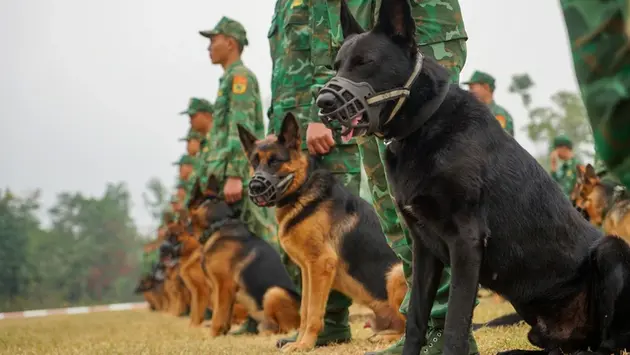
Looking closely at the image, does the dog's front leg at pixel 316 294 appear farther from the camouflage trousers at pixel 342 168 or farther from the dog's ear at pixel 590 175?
the dog's ear at pixel 590 175

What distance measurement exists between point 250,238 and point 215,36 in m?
2.38

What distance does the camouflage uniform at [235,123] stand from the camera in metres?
8.17

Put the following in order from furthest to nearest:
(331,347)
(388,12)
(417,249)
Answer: (331,347)
(417,249)
(388,12)

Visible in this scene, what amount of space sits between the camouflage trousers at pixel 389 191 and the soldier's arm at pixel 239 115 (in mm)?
3935

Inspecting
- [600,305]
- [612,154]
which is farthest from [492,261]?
[612,154]

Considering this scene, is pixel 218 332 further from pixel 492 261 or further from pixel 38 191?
pixel 38 191

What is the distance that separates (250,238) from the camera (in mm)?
8773

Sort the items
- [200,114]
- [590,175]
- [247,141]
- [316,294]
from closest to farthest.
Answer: [316,294] → [247,141] → [590,175] → [200,114]

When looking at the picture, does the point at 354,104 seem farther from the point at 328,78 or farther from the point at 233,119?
the point at 233,119

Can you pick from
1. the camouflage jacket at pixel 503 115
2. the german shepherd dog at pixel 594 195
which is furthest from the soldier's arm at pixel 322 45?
the camouflage jacket at pixel 503 115

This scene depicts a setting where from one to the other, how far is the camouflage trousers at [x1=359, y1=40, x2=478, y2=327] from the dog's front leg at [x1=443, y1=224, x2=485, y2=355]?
0.60 m

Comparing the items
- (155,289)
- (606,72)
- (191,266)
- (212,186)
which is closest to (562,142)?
(191,266)

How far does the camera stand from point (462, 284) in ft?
10.1

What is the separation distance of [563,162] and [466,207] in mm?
11429
